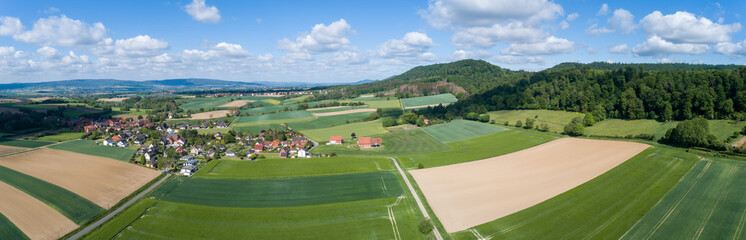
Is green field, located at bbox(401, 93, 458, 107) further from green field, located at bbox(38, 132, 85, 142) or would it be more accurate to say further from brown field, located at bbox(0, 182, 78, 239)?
brown field, located at bbox(0, 182, 78, 239)

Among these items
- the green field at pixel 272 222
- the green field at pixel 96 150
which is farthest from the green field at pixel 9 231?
the green field at pixel 96 150

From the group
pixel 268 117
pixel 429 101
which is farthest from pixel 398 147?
pixel 429 101

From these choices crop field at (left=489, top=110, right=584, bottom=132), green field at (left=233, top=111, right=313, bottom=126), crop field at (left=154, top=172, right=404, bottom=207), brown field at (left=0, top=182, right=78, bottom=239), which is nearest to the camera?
brown field at (left=0, top=182, right=78, bottom=239)

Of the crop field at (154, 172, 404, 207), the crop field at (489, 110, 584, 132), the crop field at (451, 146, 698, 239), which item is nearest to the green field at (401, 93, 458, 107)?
the crop field at (489, 110, 584, 132)

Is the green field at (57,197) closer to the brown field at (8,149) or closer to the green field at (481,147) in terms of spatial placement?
the brown field at (8,149)

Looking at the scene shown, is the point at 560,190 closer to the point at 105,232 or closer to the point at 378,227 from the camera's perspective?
the point at 378,227

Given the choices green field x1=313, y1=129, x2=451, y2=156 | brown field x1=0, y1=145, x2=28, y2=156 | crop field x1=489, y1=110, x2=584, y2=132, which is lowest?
brown field x1=0, y1=145, x2=28, y2=156

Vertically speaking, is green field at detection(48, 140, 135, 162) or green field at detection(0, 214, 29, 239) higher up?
green field at detection(48, 140, 135, 162)
